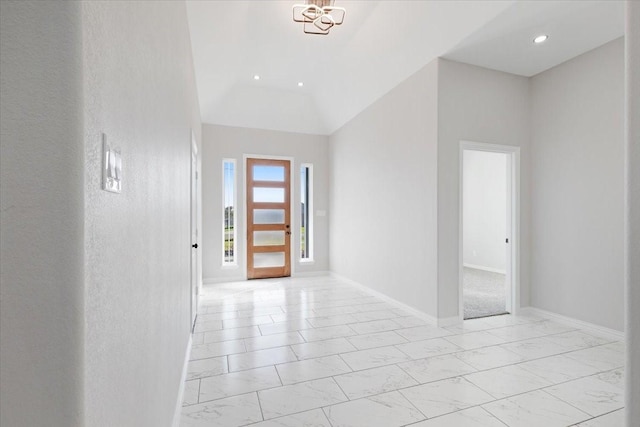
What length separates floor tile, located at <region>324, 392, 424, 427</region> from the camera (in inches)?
76.8

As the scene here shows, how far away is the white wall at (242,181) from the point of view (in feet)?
19.1

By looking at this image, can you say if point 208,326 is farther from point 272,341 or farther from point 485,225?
point 485,225

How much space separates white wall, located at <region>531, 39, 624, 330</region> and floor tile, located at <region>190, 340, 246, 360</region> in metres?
3.98

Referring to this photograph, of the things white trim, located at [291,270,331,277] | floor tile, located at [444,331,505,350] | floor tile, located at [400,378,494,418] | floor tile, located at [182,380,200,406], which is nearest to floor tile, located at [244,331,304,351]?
floor tile, located at [182,380,200,406]

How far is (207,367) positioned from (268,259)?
367cm

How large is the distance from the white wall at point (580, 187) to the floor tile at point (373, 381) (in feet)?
8.57

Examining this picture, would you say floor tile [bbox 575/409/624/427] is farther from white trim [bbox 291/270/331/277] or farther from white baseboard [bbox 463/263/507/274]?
white baseboard [bbox 463/263/507/274]

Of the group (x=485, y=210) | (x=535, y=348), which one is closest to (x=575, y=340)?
(x=535, y=348)

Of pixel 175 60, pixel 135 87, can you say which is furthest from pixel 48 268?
pixel 175 60

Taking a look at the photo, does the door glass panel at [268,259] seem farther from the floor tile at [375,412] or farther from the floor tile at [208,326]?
the floor tile at [375,412]

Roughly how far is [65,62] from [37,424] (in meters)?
0.68

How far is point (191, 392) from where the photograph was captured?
7.46 feet

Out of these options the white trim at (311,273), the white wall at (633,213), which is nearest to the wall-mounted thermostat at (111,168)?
the white wall at (633,213)

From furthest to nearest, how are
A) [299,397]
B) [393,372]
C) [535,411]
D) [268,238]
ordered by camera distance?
[268,238]
[393,372]
[299,397]
[535,411]
